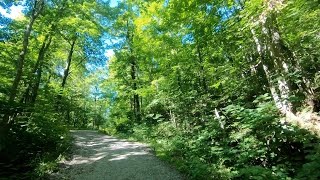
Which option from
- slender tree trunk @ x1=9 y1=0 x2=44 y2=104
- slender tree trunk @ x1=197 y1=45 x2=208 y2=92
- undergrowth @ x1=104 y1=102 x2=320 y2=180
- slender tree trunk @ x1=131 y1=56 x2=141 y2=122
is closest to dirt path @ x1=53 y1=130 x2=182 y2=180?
undergrowth @ x1=104 y1=102 x2=320 y2=180

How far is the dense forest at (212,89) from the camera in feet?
23.0

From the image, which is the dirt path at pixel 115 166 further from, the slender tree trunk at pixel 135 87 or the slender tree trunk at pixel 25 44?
the slender tree trunk at pixel 135 87

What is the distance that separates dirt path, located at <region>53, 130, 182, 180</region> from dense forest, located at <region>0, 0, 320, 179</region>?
1.87ft

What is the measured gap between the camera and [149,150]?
41.9ft

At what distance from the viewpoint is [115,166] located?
9.61m

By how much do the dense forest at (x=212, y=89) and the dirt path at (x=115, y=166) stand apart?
0.57 metres

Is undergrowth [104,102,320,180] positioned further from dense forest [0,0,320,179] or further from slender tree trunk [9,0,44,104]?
slender tree trunk [9,0,44,104]

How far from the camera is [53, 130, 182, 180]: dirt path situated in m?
8.37

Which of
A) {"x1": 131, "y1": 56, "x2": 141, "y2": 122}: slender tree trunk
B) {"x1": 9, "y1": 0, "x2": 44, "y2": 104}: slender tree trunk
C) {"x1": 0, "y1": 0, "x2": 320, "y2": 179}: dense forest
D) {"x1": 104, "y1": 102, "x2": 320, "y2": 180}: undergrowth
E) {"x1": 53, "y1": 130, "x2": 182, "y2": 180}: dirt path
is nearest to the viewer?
{"x1": 104, "y1": 102, "x2": 320, "y2": 180}: undergrowth

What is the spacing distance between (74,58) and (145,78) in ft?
28.4

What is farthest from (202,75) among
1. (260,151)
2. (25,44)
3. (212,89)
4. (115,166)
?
Result: (25,44)

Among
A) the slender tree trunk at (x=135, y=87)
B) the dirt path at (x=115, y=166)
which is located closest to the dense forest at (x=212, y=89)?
the dirt path at (x=115, y=166)

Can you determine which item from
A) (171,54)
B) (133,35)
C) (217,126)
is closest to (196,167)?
(217,126)

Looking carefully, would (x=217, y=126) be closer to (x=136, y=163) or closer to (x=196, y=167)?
(x=196, y=167)
